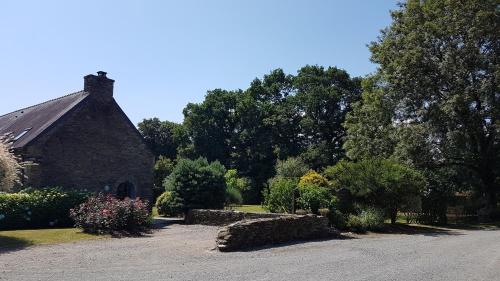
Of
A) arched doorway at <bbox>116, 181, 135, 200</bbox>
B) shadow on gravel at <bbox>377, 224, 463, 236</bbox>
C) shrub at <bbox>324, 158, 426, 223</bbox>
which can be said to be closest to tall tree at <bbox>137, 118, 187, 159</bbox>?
arched doorway at <bbox>116, 181, 135, 200</bbox>

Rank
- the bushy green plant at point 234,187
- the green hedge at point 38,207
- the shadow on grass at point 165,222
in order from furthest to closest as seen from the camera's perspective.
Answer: the bushy green plant at point 234,187, the shadow on grass at point 165,222, the green hedge at point 38,207

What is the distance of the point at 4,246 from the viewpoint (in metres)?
14.6

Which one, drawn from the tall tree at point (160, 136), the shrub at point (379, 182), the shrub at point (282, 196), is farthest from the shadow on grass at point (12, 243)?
the tall tree at point (160, 136)

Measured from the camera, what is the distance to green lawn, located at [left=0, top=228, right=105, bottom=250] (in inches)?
603

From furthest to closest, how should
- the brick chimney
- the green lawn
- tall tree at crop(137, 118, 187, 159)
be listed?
tall tree at crop(137, 118, 187, 159) < the brick chimney < the green lawn

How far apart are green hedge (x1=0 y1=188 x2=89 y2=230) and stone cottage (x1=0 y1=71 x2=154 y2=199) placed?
10.3 feet

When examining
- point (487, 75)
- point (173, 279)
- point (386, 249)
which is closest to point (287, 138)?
point (487, 75)

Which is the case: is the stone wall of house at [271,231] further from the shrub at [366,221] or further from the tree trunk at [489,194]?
the tree trunk at [489,194]

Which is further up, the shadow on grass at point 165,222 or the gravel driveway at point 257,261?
the shadow on grass at point 165,222

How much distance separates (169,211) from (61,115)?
812 cm

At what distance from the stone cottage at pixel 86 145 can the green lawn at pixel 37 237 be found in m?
6.04

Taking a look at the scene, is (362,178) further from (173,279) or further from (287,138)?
(287,138)

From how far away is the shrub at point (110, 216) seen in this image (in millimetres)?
18312

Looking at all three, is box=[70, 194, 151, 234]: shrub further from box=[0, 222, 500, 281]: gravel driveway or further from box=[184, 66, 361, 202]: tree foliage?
box=[184, 66, 361, 202]: tree foliage
